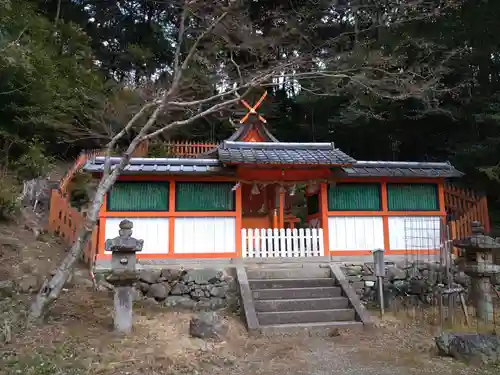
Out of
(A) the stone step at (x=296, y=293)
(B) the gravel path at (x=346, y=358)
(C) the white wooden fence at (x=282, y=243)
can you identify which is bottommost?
(B) the gravel path at (x=346, y=358)

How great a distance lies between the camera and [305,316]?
23.5 feet

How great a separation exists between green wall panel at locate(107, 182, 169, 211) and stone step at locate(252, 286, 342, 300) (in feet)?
10.1

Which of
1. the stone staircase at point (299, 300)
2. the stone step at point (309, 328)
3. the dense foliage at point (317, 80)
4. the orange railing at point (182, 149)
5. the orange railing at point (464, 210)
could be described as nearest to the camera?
the stone step at point (309, 328)

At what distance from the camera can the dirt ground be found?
486 centimetres

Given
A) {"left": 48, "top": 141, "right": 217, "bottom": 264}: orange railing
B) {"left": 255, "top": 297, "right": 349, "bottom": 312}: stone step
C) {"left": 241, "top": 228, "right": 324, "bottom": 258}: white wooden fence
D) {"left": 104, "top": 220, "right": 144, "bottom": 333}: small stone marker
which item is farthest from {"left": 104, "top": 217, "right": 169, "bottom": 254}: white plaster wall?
{"left": 255, "top": 297, "right": 349, "bottom": 312}: stone step

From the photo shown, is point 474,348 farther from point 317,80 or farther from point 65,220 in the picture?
point 65,220

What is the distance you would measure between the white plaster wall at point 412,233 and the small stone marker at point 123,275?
6.57 meters

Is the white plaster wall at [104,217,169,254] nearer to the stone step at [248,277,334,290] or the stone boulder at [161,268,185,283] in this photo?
the stone boulder at [161,268,185,283]

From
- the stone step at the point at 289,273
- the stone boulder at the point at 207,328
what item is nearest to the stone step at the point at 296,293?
the stone step at the point at 289,273

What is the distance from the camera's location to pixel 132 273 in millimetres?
6117

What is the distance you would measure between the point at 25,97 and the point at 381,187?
41.4ft

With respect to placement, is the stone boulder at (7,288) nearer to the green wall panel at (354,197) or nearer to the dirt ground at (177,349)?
the dirt ground at (177,349)

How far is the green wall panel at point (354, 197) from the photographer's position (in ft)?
32.2

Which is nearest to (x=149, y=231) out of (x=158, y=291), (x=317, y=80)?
(x=158, y=291)
